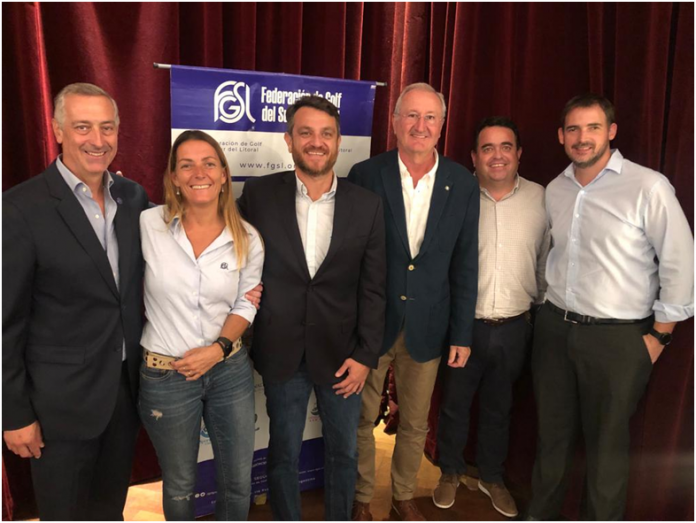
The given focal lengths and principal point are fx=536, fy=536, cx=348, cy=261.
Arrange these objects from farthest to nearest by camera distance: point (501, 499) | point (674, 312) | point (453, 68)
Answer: point (453, 68) < point (501, 499) < point (674, 312)

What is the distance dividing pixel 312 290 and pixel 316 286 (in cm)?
2

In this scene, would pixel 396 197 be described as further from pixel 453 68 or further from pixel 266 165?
pixel 453 68

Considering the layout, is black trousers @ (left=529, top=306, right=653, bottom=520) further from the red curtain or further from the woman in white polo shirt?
the woman in white polo shirt

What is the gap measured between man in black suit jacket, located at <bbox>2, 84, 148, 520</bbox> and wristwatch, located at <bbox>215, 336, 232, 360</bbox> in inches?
10.7

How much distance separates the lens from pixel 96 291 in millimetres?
1636

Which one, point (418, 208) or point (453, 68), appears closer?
point (418, 208)

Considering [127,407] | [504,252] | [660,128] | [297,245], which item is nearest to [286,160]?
[297,245]

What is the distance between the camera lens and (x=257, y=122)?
95.6 inches

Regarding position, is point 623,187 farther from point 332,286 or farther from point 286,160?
point 286,160

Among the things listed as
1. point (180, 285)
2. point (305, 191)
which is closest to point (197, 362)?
point (180, 285)

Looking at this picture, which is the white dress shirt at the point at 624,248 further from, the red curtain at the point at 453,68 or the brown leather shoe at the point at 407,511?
the brown leather shoe at the point at 407,511

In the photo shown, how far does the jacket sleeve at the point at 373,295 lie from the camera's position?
2.06 meters

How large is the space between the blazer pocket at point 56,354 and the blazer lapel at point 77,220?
0.23 metres

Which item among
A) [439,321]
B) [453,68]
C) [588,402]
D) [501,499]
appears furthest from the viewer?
[453,68]
